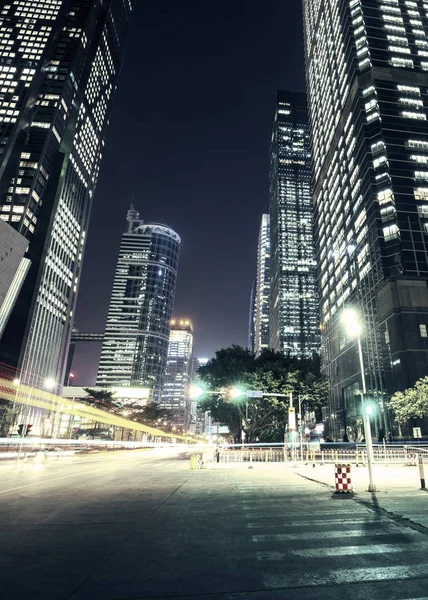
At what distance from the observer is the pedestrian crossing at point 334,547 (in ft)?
16.9

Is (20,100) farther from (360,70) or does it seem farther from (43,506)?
(43,506)

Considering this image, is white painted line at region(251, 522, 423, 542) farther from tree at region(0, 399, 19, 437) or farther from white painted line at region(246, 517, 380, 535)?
tree at region(0, 399, 19, 437)

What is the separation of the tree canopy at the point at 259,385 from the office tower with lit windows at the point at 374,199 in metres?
18.6

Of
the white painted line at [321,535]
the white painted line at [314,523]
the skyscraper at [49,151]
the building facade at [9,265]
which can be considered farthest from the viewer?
the skyscraper at [49,151]

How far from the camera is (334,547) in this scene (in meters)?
6.82

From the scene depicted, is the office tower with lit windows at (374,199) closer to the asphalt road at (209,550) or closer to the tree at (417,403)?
the tree at (417,403)

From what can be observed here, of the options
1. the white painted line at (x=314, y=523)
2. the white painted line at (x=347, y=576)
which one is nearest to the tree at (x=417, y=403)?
the white painted line at (x=314, y=523)

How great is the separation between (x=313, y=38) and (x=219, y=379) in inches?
5754

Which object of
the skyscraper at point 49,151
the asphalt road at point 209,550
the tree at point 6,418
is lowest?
the asphalt road at point 209,550

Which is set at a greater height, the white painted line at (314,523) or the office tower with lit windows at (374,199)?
the office tower with lit windows at (374,199)

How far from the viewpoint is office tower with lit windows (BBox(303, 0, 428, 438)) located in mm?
69125

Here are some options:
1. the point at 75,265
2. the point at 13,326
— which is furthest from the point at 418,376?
the point at 75,265

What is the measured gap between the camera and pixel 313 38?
138 m

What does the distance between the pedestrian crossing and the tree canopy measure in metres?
36.9
